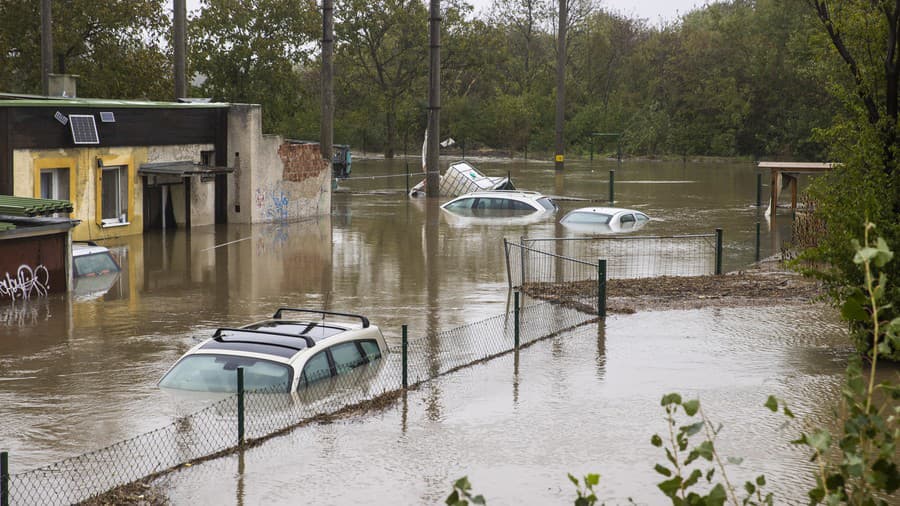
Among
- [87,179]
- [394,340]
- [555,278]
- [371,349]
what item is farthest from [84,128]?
[371,349]

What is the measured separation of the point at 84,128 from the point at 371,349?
63.5 feet

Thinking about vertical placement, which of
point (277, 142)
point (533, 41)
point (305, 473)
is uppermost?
point (533, 41)

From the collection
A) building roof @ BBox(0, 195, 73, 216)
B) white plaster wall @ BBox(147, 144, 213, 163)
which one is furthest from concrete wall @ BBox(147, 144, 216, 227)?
building roof @ BBox(0, 195, 73, 216)

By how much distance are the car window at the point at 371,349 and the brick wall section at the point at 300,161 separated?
968 inches

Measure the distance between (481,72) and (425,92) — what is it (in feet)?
16.1

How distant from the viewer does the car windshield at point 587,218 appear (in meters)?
38.5

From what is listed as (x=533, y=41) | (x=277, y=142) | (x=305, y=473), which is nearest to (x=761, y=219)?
(x=277, y=142)

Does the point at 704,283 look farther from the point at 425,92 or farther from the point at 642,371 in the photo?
the point at 425,92

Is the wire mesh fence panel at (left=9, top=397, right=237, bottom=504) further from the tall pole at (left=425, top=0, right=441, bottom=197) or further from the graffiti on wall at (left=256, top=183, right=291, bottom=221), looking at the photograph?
the tall pole at (left=425, top=0, right=441, bottom=197)

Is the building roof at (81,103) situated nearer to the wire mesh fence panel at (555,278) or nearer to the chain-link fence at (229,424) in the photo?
the wire mesh fence panel at (555,278)

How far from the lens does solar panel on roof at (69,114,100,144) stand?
3253 centimetres

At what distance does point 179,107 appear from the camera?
37031 millimetres

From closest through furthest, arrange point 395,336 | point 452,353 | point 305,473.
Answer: point 305,473 → point 452,353 → point 395,336

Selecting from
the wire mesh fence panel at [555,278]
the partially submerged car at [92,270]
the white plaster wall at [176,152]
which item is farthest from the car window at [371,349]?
the white plaster wall at [176,152]
